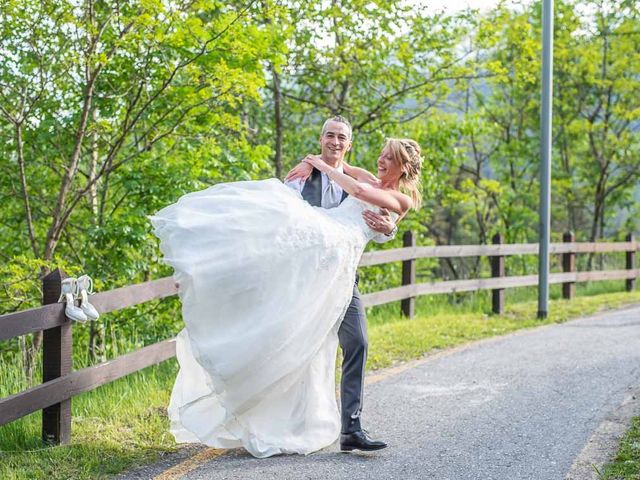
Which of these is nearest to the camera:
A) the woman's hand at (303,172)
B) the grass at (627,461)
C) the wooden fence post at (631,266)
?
the grass at (627,461)

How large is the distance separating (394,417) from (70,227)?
569 cm

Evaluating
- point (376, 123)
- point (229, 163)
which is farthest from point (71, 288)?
point (376, 123)

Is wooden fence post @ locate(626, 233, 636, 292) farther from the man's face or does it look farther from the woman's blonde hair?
the man's face

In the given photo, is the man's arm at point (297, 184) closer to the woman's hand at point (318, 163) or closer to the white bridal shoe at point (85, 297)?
the woman's hand at point (318, 163)

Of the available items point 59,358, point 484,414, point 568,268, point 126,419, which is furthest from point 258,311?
point 568,268

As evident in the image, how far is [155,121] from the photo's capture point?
966 cm

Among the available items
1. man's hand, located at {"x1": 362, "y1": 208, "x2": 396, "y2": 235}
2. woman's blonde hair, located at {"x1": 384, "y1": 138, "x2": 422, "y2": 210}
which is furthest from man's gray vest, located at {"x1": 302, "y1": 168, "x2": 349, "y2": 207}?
woman's blonde hair, located at {"x1": 384, "y1": 138, "x2": 422, "y2": 210}

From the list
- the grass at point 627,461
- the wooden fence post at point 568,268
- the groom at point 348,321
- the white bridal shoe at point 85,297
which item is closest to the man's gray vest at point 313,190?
the groom at point 348,321

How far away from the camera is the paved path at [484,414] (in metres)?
5.22

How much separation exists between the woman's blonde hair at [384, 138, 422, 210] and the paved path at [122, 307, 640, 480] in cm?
175

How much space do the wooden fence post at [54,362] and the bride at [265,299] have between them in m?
0.74

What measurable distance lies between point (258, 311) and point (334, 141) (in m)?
1.37

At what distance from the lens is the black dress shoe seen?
5.58 metres

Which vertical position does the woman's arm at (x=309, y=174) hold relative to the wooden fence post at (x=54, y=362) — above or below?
above
